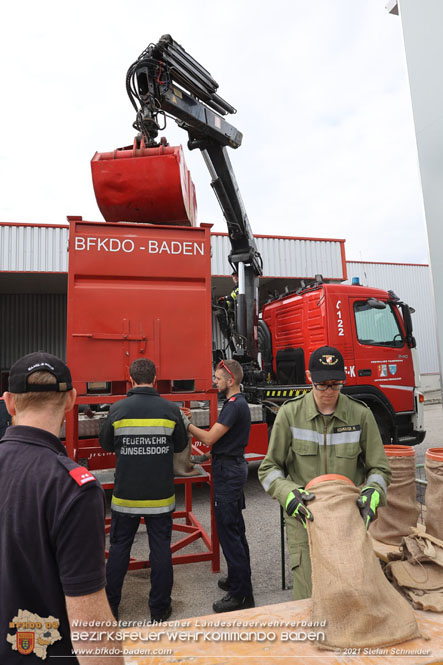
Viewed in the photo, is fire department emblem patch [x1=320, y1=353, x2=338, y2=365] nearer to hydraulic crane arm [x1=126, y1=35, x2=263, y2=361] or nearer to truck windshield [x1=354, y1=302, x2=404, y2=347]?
hydraulic crane arm [x1=126, y1=35, x2=263, y2=361]

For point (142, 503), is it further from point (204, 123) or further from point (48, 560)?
point (204, 123)

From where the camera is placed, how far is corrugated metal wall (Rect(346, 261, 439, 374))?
63.0ft

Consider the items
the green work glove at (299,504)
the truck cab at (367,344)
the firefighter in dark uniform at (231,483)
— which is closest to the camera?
the green work glove at (299,504)

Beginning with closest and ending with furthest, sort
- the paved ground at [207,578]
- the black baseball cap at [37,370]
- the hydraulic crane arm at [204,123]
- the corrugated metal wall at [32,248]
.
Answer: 1. the black baseball cap at [37,370]
2. the paved ground at [207,578]
3. the hydraulic crane arm at [204,123]
4. the corrugated metal wall at [32,248]

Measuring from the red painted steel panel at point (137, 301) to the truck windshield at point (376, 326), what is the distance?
3.27 meters

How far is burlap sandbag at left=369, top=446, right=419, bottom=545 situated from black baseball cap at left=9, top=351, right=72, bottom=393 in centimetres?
226

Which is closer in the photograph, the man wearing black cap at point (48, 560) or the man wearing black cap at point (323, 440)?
the man wearing black cap at point (48, 560)

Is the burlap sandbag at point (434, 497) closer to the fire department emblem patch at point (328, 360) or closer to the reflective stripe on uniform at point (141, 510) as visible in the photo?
the fire department emblem patch at point (328, 360)

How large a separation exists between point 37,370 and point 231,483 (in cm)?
235

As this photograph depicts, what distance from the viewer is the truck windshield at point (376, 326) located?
6137 millimetres

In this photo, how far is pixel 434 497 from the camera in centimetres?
252

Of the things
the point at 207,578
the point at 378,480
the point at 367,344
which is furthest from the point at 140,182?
the point at 367,344

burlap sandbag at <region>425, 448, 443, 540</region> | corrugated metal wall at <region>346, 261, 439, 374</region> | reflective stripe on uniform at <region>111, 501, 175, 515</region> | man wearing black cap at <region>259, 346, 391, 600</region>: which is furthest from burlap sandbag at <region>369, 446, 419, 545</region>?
corrugated metal wall at <region>346, 261, 439, 374</region>

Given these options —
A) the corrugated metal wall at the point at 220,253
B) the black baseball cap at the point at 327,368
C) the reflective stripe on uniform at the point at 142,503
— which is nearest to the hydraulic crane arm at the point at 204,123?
the black baseball cap at the point at 327,368
